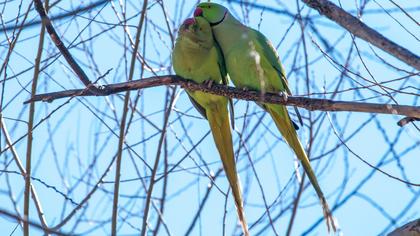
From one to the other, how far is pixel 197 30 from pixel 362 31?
1845 mm

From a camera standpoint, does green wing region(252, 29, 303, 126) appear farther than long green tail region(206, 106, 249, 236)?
Yes

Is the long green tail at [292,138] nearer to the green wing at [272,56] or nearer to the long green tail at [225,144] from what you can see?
the green wing at [272,56]

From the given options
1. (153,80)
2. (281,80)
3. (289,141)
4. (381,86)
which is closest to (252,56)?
(281,80)

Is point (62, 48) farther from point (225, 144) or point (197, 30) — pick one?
point (225, 144)

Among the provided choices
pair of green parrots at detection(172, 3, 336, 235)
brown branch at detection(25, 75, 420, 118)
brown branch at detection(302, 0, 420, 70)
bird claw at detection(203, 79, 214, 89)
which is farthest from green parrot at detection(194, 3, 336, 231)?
brown branch at detection(302, 0, 420, 70)

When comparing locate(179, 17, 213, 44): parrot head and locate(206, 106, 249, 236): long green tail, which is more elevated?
locate(179, 17, 213, 44): parrot head

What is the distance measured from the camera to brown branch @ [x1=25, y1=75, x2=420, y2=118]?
267 centimetres

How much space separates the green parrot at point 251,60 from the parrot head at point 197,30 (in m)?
0.09

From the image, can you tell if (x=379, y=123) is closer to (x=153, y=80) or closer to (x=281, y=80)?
(x=281, y=80)

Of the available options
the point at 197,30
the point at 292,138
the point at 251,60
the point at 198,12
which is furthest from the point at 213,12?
the point at 292,138

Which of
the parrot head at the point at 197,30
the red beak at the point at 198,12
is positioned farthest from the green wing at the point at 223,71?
the red beak at the point at 198,12

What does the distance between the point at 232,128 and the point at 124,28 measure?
94 centimetres

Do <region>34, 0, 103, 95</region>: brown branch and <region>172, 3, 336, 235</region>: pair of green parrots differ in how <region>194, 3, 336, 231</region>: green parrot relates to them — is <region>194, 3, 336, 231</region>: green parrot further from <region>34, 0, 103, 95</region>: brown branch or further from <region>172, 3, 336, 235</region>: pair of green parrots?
<region>34, 0, 103, 95</region>: brown branch

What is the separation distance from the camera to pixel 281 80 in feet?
13.8
